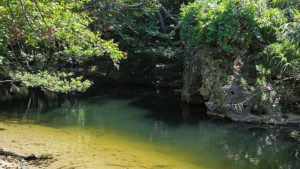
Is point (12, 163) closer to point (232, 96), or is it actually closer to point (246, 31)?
point (232, 96)

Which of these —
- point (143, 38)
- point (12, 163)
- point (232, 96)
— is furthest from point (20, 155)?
point (143, 38)

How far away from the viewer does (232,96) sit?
33.3ft

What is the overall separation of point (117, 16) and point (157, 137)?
10.7m

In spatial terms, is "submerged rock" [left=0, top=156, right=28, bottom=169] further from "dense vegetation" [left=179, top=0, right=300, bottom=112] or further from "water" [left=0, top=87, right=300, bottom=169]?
"dense vegetation" [left=179, top=0, right=300, bottom=112]

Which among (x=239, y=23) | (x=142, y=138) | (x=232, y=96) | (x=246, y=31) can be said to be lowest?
(x=142, y=138)

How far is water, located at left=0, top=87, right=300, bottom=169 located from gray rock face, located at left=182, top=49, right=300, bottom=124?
430 mm

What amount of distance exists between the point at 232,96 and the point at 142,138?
402 centimetres

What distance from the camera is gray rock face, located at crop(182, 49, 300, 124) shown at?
9438mm

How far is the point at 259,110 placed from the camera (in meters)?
9.80

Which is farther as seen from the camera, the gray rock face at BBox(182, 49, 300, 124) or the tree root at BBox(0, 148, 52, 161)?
the gray rock face at BBox(182, 49, 300, 124)

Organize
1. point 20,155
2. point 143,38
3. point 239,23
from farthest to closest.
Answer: point 143,38 → point 239,23 → point 20,155

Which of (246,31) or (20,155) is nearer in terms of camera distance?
(20,155)

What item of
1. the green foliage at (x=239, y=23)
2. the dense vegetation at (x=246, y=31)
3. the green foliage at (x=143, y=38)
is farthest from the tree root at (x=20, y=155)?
the green foliage at (x=143, y=38)

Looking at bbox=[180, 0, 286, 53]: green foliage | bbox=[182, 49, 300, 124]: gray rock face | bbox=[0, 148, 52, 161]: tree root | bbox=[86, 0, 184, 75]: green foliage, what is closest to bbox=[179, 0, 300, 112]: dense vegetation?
bbox=[180, 0, 286, 53]: green foliage
